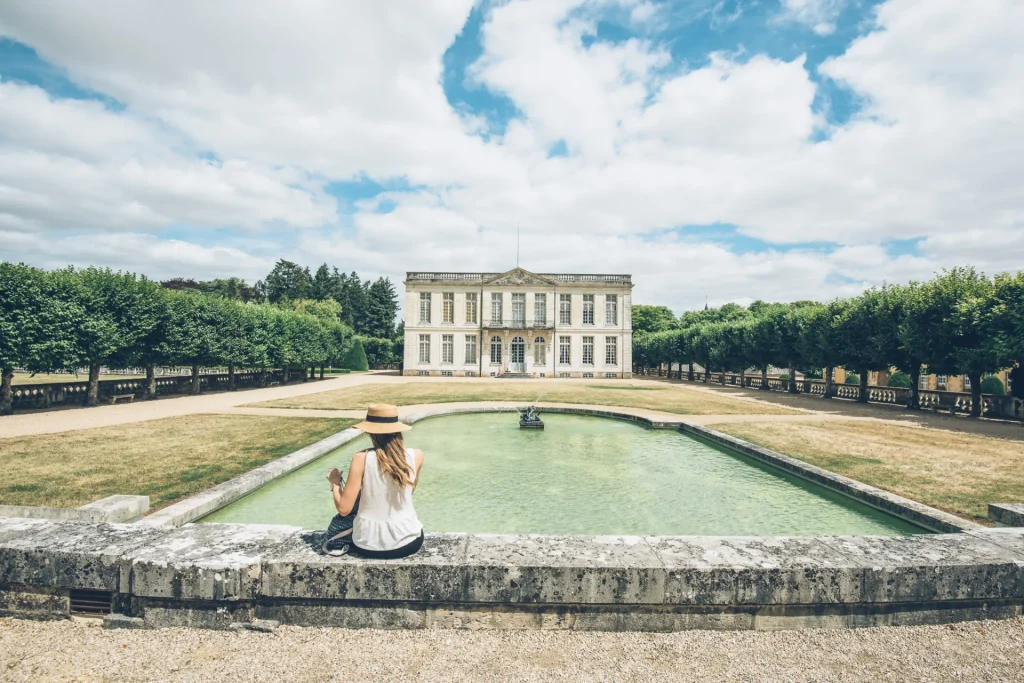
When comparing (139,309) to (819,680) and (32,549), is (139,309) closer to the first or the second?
(32,549)

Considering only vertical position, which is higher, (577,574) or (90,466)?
(577,574)

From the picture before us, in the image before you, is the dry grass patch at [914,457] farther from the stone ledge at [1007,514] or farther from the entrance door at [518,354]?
the entrance door at [518,354]

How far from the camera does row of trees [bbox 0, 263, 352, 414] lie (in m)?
16.2

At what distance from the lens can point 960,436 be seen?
43.4 ft

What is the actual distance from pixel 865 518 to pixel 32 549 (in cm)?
850

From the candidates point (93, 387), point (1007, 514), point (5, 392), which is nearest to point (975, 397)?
point (1007, 514)

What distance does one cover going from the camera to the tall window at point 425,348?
158ft

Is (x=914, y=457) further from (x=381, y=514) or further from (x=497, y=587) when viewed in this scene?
(x=381, y=514)

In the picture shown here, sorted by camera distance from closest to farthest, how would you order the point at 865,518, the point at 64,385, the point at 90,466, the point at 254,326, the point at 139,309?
the point at 865,518
the point at 90,466
the point at 64,385
the point at 139,309
the point at 254,326

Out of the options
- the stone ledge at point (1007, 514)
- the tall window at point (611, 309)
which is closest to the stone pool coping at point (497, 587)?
the stone ledge at point (1007, 514)

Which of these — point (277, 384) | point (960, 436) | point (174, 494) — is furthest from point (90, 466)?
point (277, 384)

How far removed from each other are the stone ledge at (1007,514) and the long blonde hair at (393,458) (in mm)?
6133

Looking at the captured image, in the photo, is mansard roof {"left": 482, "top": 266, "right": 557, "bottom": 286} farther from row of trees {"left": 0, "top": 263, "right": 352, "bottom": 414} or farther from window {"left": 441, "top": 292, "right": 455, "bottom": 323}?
row of trees {"left": 0, "top": 263, "right": 352, "bottom": 414}

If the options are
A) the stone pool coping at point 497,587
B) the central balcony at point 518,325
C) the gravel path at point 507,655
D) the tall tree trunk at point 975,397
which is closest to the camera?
the gravel path at point 507,655
